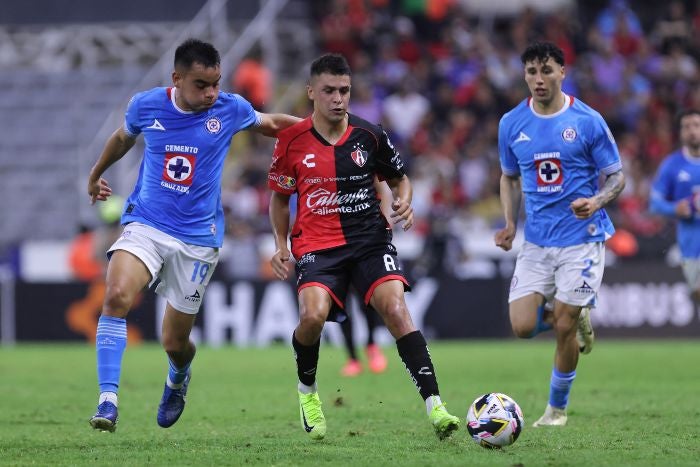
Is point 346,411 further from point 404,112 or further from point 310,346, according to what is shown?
point 404,112

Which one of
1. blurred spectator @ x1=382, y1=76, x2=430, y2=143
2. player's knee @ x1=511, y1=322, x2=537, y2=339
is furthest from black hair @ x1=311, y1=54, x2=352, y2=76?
blurred spectator @ x1=382, y1=76, x2=430, y2=143

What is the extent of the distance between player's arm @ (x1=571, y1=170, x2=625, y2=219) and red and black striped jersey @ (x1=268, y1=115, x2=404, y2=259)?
55.7 inches

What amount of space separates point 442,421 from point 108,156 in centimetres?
309

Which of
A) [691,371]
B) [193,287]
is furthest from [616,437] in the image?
[691,371]

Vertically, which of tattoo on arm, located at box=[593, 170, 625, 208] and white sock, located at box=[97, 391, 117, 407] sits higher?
tattoo on arm, located at box=[593, 170, 625, 208]

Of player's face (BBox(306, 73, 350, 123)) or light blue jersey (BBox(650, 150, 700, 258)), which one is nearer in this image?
player's face (BBox(306, 73, 350, 123))

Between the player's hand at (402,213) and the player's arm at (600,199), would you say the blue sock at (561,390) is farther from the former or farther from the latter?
the player's hand at (402,213)

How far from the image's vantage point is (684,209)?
12.7 metres

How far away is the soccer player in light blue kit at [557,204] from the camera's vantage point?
935cm

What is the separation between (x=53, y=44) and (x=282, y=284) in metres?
8.34

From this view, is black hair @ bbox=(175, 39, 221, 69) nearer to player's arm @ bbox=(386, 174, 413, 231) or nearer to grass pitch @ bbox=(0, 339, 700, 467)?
player's arm @ bbox=(386, 174, 413, 231)

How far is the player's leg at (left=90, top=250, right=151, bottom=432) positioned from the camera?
8.10 metres

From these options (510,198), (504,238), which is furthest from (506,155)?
(504,238)

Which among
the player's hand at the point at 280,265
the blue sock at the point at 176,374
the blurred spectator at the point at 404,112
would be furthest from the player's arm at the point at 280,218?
the blurred spectator at the point at 404,112
